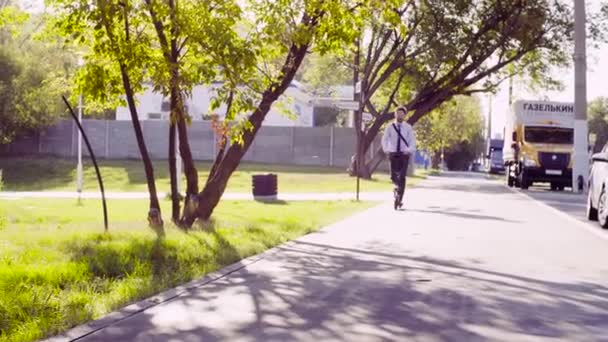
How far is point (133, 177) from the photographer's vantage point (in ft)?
119

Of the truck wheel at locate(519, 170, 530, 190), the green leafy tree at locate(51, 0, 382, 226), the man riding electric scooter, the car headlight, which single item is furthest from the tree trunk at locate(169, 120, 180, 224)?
the truck wheel at locate(519, 170, 530, 190)

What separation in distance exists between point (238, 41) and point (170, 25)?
0.84m

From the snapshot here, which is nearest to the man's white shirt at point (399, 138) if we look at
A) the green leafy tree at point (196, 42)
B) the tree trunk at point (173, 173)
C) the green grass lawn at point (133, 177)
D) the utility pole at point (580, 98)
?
the green leafy tree at point (196, 42)

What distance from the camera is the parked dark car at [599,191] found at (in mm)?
14023

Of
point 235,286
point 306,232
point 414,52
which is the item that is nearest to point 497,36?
point 414,52

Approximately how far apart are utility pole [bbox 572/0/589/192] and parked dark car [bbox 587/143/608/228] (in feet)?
38.9

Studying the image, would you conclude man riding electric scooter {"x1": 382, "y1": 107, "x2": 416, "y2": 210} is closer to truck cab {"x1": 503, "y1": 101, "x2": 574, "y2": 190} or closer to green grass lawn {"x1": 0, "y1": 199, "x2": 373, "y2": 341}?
green grass lawn {"x1": 0, "y1": 199, "x2": 373, "y2": 341}

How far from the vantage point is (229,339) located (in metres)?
5.44

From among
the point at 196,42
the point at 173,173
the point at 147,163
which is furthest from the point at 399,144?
the point at 196,42

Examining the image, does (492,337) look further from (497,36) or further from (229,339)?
(497,36)

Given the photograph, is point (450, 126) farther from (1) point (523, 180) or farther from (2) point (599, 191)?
(2) point (599, 191)

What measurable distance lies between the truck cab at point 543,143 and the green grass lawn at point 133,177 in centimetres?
470

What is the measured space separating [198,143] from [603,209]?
34.1 metres

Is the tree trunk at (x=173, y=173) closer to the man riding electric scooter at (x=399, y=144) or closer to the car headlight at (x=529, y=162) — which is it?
the man riding electric scooter at (x=399, y=144)
